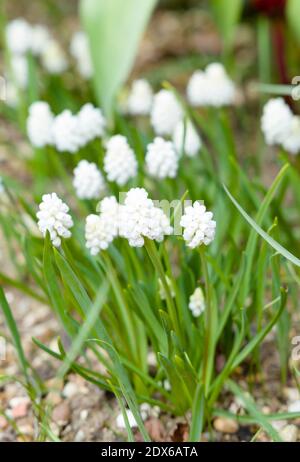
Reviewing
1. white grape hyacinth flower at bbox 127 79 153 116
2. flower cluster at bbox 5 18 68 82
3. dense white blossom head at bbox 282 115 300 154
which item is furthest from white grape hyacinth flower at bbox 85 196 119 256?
flower cluster at bbox 5 18 68 82

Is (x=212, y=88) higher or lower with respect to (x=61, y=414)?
higher

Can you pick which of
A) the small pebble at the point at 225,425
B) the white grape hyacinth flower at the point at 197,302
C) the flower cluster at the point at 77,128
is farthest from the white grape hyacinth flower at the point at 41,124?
the small pebble at the point at 225,425

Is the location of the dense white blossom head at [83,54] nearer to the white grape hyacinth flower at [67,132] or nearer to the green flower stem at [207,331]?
the white grape hyacinth flower at [67,132]

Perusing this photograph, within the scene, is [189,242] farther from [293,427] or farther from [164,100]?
[164,100]

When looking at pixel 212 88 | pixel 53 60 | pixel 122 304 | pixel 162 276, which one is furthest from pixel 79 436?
pixel 53 60

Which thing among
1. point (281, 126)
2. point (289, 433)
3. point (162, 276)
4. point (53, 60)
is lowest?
point (289, 433)

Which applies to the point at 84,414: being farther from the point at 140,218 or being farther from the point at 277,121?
the point at 277,121
